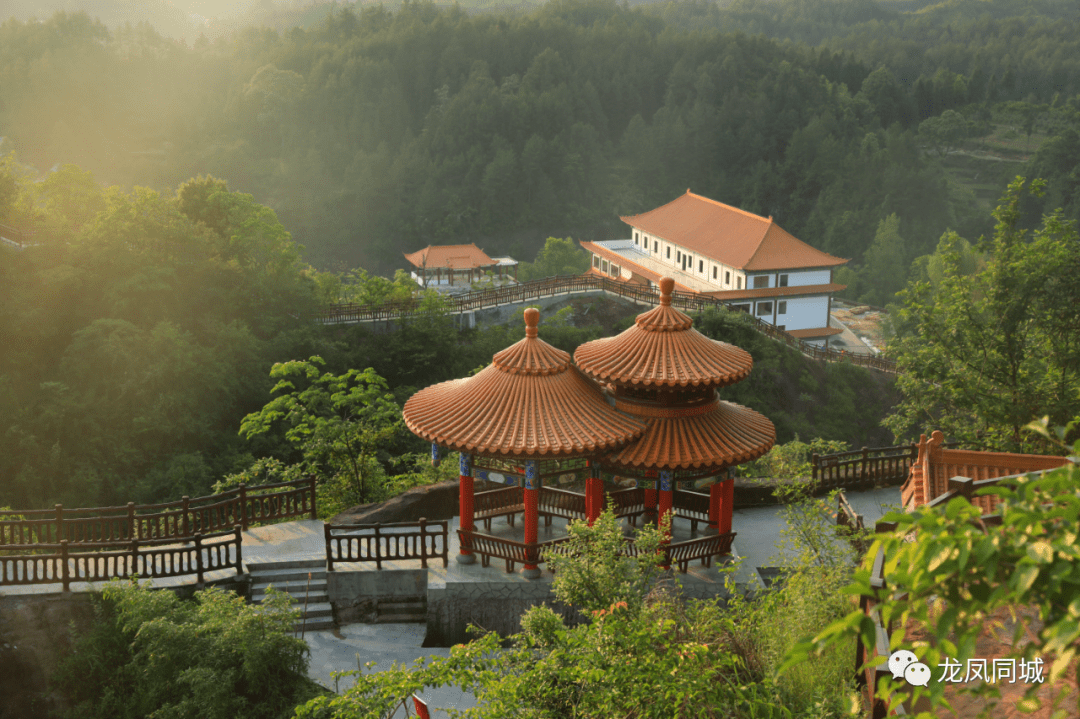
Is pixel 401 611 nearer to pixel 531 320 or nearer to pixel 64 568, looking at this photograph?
pixel 64 568

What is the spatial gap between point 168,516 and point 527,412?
6.37 metres

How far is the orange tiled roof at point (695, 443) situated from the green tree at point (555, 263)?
1988 inches

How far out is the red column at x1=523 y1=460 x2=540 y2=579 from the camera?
41.7 ft

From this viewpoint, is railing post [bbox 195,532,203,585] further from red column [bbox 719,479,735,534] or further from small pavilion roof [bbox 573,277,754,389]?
red column [bbox 719,479,735,534]

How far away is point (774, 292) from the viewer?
156 feet

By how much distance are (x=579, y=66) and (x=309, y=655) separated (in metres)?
102

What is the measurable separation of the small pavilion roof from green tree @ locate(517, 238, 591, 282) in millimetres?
50071

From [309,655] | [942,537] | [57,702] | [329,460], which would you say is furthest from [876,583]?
[329,460]

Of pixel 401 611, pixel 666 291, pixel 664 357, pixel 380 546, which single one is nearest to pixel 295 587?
pixel 380 546

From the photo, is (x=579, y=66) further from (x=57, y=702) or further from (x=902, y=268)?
(x=57, y=702)

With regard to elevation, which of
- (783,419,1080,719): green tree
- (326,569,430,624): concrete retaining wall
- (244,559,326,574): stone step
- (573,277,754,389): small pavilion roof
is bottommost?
(326,569,430,624): concrete retaining wall

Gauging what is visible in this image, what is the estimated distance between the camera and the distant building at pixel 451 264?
188 ft

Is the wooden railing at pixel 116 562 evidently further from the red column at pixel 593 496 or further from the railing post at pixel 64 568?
the red column at pixel 593 496

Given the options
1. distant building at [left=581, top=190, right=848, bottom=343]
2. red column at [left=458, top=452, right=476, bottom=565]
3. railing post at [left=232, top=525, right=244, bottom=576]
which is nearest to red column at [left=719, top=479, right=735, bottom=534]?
red column at [left=458, top=452, right=476, bottom=565]
